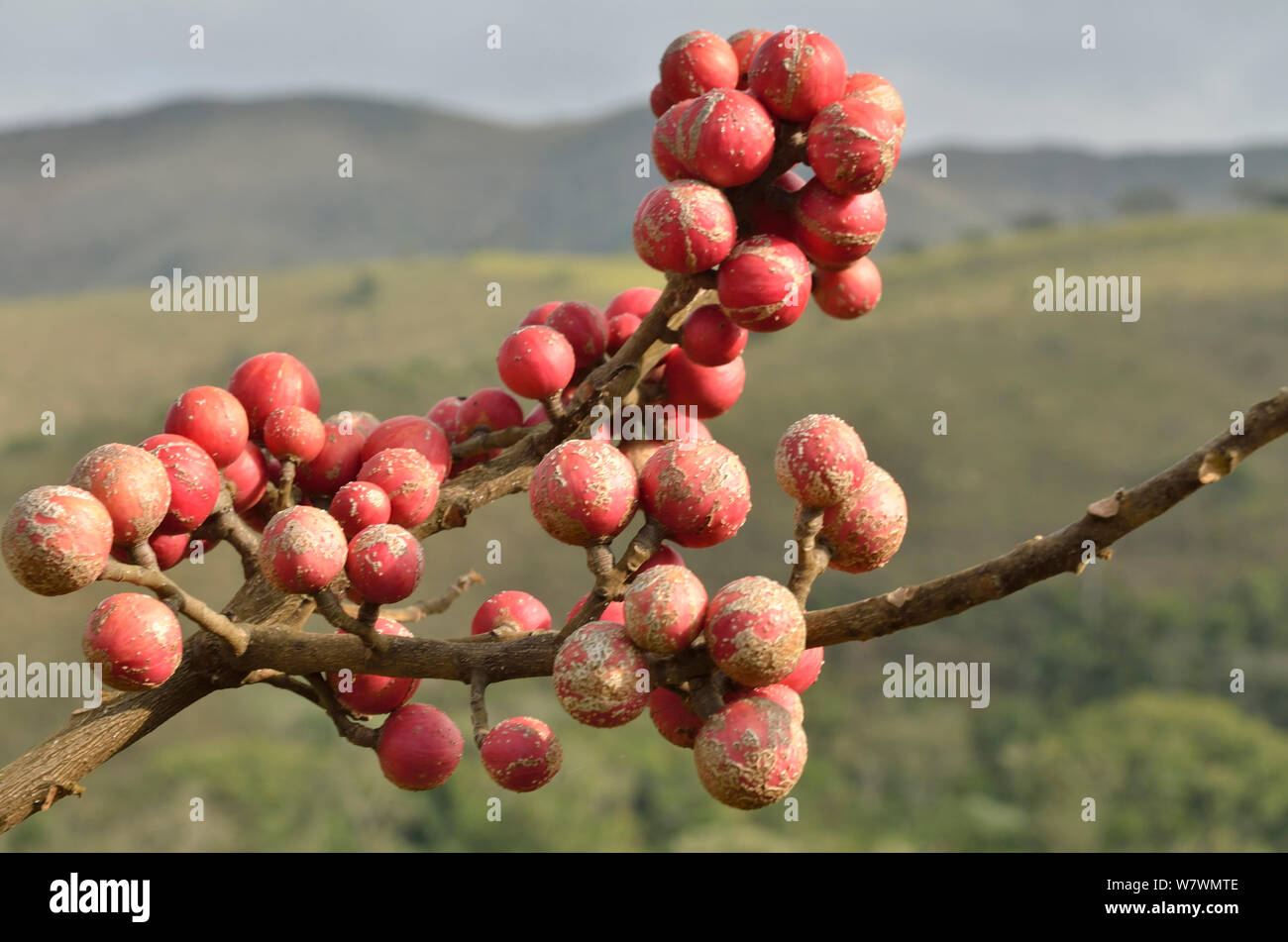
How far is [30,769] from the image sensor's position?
2203 millimetres

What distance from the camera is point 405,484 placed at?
7.97 ft

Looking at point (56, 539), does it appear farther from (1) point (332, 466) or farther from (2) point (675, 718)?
(2) point (675, 718)

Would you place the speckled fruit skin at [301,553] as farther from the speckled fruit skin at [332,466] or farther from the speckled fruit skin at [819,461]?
the speckled fruit skin at [819,461]

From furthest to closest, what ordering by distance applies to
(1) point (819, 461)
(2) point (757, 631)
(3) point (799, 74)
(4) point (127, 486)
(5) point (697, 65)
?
1. (5) point (697, 65)
2. (3) point (799, 74)
3. (4) point (127, 486)
4. (1) point (819, 461)
5. (2) point (757, 631)

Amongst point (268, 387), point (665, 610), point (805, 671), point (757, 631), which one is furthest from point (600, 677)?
point (268, 387)

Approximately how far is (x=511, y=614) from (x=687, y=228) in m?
0.81

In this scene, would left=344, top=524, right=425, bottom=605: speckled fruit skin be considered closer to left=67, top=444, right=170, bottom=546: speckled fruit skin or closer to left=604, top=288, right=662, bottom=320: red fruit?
left=67, top=444, right=170, bottom=546: speckled fruit skin

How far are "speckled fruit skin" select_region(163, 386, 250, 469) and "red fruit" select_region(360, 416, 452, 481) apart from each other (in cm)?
25

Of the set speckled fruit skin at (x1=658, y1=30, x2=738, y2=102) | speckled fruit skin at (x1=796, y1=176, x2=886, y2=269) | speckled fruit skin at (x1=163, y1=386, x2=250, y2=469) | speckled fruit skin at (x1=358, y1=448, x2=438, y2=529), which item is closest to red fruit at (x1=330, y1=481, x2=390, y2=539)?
speckled fruit skin at (x1=358, y1=448, x2=438, y2=529)

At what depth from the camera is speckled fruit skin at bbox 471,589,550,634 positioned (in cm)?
252

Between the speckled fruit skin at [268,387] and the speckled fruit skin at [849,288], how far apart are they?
1.09m

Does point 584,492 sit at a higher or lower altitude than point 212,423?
lower

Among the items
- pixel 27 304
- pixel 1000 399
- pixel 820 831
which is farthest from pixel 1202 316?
pixel 27 304

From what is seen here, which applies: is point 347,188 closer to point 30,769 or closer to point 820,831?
point 820,831
